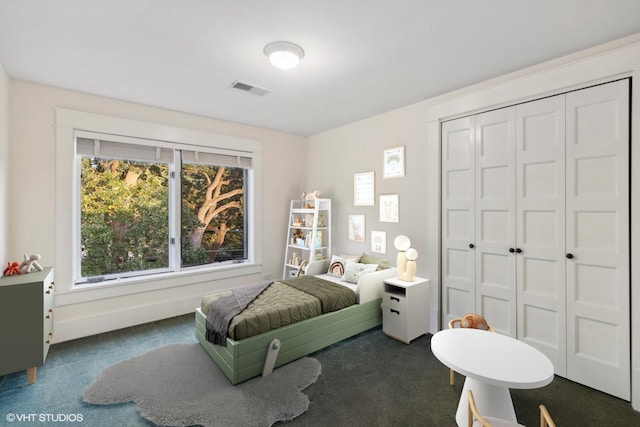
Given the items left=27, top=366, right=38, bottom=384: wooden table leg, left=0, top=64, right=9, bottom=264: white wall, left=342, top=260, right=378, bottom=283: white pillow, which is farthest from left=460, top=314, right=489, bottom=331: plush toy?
left=0, top=64, right=9, bottom=264: white wall

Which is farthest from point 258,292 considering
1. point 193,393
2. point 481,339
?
point 481,339

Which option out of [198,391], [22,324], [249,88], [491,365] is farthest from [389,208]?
[22,324]

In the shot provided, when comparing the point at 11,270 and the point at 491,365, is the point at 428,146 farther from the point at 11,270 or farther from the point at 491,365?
the point at 11,270

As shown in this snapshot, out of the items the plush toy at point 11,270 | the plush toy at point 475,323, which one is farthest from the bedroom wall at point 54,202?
the plush toy at point 475,323

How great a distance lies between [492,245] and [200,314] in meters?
2.89

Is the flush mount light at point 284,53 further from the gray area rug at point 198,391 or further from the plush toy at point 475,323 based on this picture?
the gray area rug at point 198,391

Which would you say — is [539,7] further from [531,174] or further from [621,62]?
[531,174]

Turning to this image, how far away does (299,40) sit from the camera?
2125 mm

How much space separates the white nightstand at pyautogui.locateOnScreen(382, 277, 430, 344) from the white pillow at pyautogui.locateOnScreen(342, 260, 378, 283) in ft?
0.87

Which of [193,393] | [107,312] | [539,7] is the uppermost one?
[539,7]

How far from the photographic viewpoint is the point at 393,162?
11.8 feet

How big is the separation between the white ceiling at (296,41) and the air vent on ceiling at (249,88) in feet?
0.25

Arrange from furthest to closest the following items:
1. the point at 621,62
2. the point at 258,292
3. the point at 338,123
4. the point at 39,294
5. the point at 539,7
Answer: the point at 338,123, the point at 258,292, the point at 39,294, the point at 621,62, the point at 539,7

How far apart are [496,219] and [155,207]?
387 centimetres
